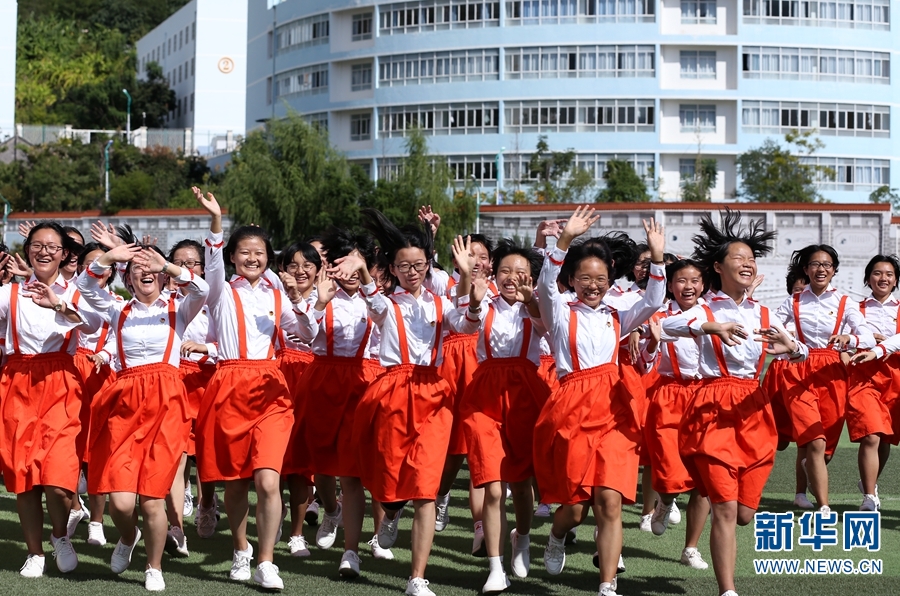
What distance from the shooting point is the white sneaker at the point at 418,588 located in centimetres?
654

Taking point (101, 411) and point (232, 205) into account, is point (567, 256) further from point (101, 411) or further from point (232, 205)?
point (232, 205)

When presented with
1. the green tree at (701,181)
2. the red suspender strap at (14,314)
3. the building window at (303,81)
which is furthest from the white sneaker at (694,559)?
the building window at (303,81)

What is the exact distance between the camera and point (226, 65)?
234 feet

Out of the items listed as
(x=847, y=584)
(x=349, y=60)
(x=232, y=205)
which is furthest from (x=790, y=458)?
(x=349, y=60)

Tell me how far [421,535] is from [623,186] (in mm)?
39625

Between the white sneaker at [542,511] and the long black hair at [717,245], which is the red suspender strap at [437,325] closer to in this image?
the long black hair at [717,245]

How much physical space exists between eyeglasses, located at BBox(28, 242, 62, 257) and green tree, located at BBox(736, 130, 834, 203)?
3906 centimetres

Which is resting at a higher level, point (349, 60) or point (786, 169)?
point (349, 60)

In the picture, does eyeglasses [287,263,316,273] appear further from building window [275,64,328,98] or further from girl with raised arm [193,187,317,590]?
building window [275,64,328,98]

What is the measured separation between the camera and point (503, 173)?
50.1 meters

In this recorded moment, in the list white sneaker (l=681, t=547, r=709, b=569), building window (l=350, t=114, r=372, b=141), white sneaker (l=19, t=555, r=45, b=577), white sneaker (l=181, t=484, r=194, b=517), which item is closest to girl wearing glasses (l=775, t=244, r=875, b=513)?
white sneaker (l=681, t=547, r=709, b=569)

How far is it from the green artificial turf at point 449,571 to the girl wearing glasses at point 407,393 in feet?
1.58

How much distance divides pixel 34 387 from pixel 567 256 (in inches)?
130

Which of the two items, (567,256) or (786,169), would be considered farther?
(786,169)
